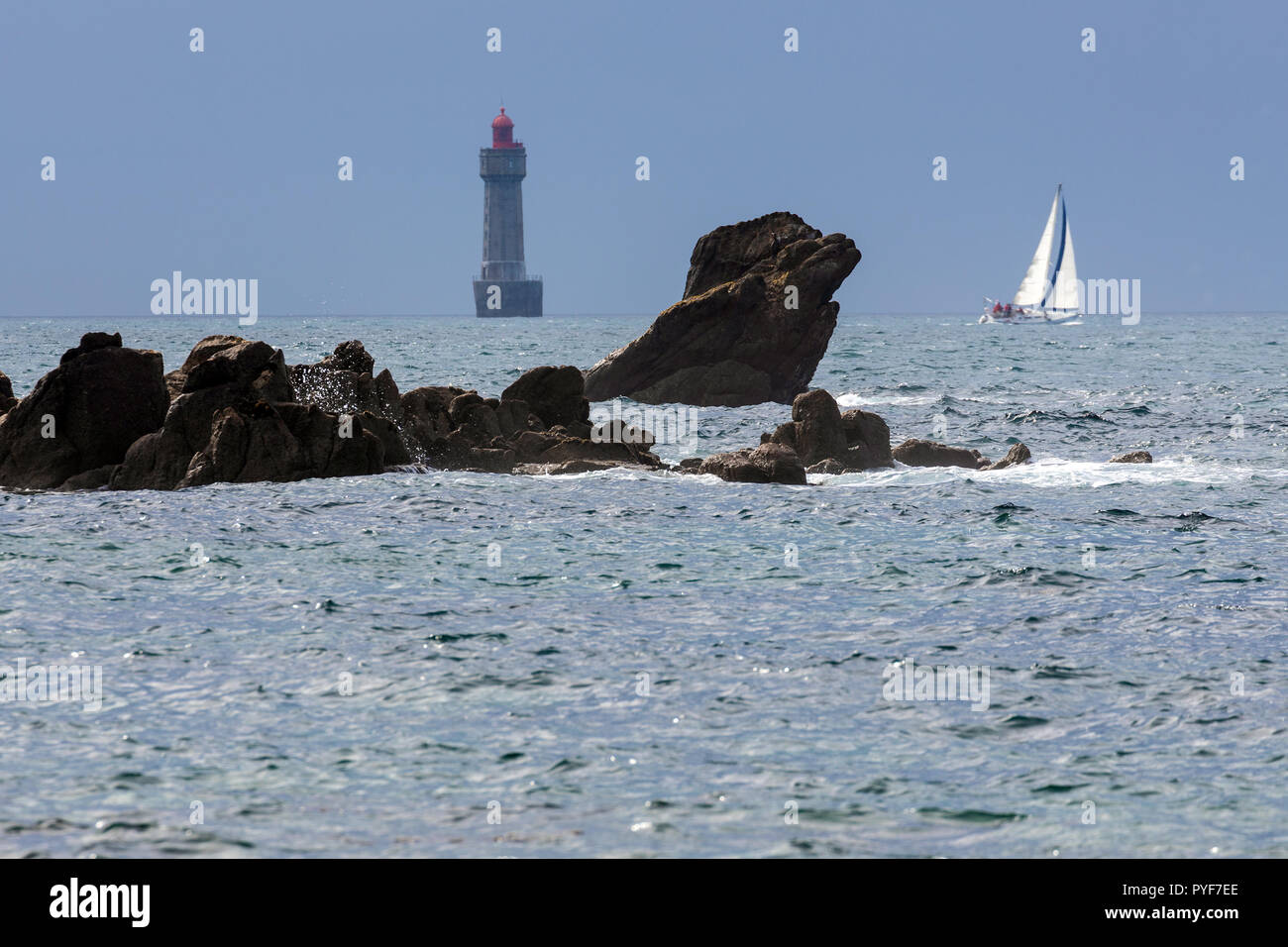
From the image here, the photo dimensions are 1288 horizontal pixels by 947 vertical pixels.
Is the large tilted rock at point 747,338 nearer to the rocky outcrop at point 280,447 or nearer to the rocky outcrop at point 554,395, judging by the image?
the rocky outcrop at point 554,395

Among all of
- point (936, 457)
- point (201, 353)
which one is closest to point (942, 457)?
point (936, 457)

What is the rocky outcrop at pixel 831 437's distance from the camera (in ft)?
114

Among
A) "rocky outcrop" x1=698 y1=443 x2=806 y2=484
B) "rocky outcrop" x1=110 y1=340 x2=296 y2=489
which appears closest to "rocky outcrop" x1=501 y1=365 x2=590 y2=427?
"rocky outcrop" x1=698 y1=443 x2=806 y2=484

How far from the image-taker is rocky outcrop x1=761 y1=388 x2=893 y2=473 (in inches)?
1363

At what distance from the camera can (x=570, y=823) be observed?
35.0ft

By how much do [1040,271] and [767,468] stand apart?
144 meters

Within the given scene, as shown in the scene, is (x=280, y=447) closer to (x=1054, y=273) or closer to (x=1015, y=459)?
(x=1015, y=459)

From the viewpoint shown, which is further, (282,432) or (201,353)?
(201,353)

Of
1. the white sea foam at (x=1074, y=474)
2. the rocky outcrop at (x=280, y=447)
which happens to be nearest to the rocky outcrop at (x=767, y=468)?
the white sea foam at (x=1074, y=474)

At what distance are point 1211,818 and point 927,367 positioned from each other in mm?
83841

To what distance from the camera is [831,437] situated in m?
34.9

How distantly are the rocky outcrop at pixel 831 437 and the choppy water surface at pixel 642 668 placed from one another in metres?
4.05

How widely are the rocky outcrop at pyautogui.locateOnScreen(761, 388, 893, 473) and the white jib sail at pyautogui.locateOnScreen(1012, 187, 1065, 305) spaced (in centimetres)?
12725

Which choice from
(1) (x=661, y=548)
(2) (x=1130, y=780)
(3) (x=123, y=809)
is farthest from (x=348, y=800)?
(1) (x=661, y=548)
